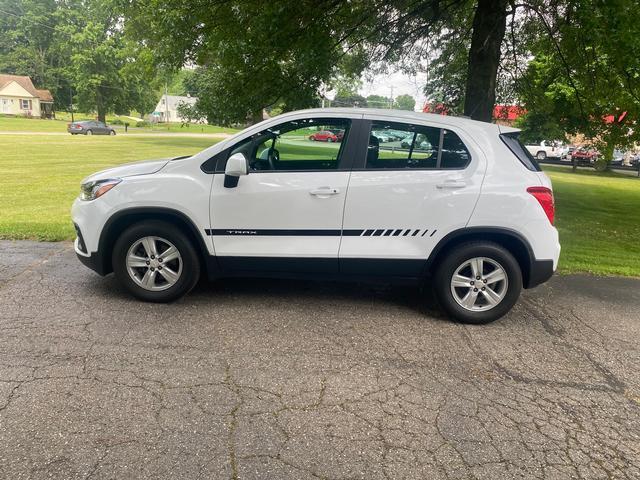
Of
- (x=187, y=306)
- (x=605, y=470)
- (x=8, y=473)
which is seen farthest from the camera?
(x=187, y=306)

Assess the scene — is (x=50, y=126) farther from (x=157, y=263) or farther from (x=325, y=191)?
(x=325, y=191)

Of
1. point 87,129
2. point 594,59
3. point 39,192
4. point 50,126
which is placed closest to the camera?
point 594,59

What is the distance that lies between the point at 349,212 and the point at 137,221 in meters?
1.99

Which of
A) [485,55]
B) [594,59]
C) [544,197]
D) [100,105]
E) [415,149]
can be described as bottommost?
[544,197]

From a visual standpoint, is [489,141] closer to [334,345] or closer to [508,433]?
[334,345]

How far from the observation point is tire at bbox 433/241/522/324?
438 centimetres

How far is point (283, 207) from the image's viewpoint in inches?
173

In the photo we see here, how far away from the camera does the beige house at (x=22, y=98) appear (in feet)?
240

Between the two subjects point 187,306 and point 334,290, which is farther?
point 334,290

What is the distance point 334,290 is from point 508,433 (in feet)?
8.61

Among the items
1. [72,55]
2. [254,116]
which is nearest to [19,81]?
[72,55]

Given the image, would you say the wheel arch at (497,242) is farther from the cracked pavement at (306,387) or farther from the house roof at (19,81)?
the house roof at (19,81)

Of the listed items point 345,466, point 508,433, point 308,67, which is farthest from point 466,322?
point 308,67

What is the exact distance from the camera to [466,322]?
4.52 metres
